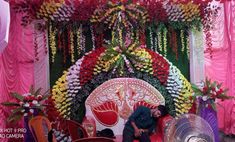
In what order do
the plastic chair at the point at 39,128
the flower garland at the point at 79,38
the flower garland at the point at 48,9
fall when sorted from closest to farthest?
the plastic chair at the point at 39,128, the flower garland at the point at 48,9, the flower garland at the point at 79,38

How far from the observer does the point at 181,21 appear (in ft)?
18.2

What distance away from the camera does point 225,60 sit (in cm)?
587

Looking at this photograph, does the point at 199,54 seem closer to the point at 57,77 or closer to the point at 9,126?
the point at 57,77

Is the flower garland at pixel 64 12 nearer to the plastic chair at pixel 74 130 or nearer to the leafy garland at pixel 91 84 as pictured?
the leafy garland at pixel 91 84

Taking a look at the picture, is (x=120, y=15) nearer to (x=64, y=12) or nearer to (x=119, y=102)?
(x=64, y=12)

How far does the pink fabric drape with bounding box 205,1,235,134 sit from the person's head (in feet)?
3.34

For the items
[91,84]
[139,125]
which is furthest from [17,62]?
[139,125]

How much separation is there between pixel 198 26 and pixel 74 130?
2.54 meters

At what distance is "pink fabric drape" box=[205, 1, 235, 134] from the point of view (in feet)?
18.9

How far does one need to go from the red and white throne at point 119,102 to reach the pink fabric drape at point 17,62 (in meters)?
1.02

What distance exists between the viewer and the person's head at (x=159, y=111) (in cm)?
521

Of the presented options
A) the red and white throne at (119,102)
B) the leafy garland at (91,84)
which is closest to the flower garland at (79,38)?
the leafy garland at (91,84)

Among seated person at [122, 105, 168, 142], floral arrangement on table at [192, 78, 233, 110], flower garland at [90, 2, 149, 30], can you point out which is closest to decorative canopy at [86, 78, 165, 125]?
seated person at [122, 105, 168, 142]

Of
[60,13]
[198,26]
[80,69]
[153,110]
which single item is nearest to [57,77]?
[80,69]
